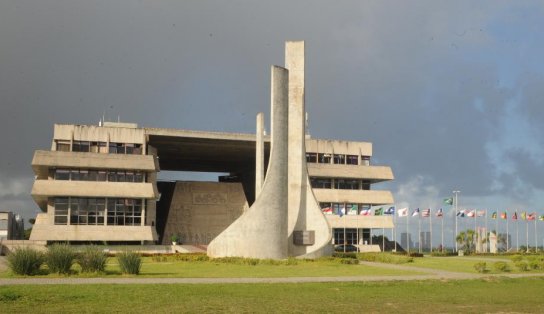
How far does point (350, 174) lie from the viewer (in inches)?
2675

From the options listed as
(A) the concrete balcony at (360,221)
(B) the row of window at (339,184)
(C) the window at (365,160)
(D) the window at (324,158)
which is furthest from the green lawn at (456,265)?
(C) the window at (365,160)

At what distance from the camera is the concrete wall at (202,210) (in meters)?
68.4

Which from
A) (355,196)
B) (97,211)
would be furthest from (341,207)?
(97,211)

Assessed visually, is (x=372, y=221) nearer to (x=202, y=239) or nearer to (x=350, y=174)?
(x=350, y=174)

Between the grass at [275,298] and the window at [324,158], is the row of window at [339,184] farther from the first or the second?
the grass at [275,298]

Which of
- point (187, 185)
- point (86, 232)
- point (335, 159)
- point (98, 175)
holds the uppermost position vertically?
point (335, 159)

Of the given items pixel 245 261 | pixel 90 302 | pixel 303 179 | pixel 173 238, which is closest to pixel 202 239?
pixel 173 238

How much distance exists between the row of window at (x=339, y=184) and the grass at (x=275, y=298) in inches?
1763

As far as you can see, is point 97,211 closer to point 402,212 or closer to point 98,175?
point 98,175

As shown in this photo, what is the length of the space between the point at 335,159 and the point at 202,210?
1626 cm

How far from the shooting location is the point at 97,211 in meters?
58.1

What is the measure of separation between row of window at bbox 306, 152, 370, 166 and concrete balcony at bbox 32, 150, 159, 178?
17.6m

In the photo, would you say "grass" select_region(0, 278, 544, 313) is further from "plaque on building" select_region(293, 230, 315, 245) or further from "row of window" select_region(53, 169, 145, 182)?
"row of window" select_region(53, 169, 145, 182)

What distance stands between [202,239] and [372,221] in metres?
19.2
